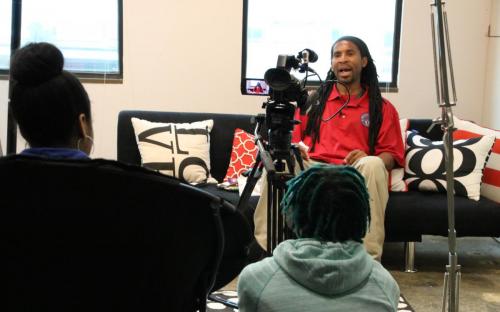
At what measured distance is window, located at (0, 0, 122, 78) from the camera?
3.70 meters

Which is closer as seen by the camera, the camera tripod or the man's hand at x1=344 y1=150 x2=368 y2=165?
the camera tripod

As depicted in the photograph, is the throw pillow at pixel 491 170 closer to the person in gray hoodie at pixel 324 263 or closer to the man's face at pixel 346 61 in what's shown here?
the man's face at pixel 346 61

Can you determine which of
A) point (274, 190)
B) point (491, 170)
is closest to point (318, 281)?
→ point (274, 190)

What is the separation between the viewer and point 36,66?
3.63 ft

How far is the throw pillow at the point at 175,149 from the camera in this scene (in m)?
3.21

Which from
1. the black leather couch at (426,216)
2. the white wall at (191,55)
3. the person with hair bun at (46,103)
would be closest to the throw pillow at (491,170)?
the black leather couch at (426,216)

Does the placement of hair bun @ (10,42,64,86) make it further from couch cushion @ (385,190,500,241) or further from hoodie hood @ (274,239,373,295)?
couch cushion @ (385,190,500,241)

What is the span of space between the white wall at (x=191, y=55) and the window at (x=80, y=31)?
101mm

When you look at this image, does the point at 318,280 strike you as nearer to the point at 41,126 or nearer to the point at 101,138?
the point at 41,126

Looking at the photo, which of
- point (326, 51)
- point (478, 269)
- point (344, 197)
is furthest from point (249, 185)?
point (326, 51)

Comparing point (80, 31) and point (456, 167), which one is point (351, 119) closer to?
point (456, 167)

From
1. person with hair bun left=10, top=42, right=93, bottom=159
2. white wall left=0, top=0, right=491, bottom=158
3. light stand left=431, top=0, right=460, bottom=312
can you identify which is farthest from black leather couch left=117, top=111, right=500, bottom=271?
person with hair bun left=10, top=42, right=93, bottom=159

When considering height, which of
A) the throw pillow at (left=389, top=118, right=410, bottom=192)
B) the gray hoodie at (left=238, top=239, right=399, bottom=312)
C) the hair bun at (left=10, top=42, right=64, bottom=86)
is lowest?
the throw pillow at (left=389, top=118, right=410, bottom=192)

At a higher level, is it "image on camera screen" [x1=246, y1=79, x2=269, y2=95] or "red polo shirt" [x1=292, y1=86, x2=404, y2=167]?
"image on camera screen" [x1=246, y1=79, x2=269, y2=95]
